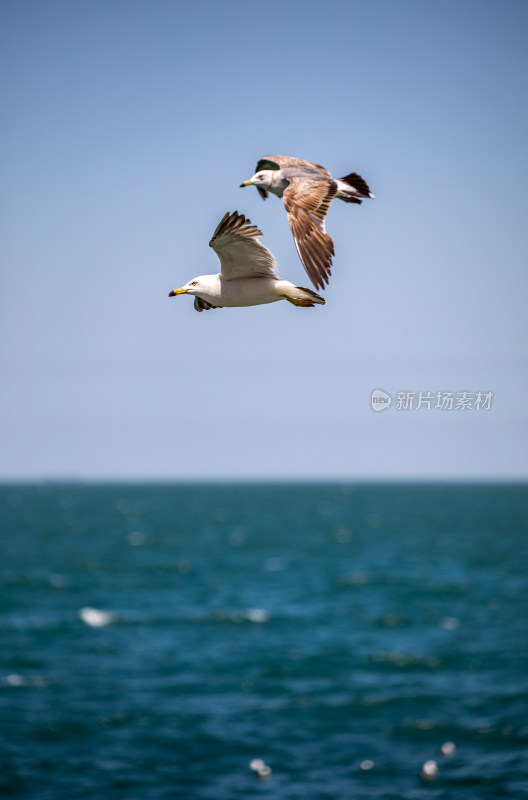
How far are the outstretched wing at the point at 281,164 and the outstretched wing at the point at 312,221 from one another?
33 centimetres

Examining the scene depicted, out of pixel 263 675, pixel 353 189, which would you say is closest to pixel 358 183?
pixel 353 189

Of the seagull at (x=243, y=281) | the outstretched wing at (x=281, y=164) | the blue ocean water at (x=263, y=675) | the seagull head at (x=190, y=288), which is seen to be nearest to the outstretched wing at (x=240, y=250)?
the seagull at (x=243, y=281)

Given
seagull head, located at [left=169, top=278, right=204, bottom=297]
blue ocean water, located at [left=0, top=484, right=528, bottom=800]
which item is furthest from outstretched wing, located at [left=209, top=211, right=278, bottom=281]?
blue ocean water, located at [left=0, top=484, right=528, bottom=800]

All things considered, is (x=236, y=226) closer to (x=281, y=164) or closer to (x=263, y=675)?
(x=281, y=164)

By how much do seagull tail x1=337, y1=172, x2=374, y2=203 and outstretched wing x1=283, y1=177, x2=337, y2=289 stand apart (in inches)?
32.0

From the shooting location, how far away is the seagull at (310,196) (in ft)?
19.9

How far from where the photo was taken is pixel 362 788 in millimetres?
37500

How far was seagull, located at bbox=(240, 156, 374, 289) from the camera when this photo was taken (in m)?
6.05

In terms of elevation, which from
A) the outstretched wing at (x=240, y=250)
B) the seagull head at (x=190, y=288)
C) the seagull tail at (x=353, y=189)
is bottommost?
the seagull head at (x=190, y=288)

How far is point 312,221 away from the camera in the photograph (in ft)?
21.2

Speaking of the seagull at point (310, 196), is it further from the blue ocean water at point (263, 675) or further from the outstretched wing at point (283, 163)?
the blue ocean water at point (263, 675)

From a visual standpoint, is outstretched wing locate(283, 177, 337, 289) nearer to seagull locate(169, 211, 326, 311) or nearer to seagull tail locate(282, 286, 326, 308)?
seagull locate(169, 211, 326, 311)

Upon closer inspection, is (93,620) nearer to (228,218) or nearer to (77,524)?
(228,218)

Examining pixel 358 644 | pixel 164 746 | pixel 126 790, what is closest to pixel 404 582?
pixel 358 644
